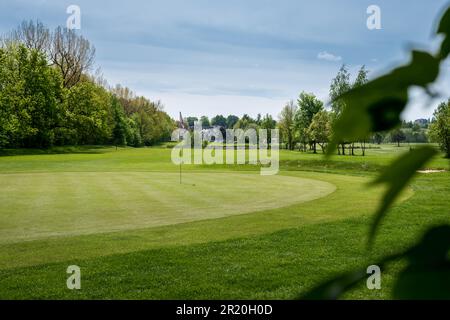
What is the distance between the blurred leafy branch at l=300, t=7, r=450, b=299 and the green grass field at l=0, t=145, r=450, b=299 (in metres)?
3.11

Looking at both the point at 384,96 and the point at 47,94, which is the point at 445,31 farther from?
the point at 47,94

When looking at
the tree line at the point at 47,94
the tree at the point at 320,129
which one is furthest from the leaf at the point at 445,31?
the tree at the point at 320,129

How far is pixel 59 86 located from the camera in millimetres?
57125

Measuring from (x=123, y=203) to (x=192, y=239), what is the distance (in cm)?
453

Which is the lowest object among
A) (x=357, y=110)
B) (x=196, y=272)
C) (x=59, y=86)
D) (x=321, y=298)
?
(x=196, y=272)

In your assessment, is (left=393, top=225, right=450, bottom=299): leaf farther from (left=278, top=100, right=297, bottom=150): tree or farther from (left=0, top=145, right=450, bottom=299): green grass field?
(left=278, top=100, right=297, bottom=150): tree

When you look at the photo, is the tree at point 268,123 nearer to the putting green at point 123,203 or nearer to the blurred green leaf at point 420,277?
the putting green at point 123,203

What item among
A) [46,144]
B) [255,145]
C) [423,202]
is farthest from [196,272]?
[255,145]

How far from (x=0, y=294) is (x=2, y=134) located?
4892cm

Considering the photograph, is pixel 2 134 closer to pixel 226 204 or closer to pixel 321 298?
pixel 226 204

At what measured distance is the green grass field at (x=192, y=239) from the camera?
18.2 ft

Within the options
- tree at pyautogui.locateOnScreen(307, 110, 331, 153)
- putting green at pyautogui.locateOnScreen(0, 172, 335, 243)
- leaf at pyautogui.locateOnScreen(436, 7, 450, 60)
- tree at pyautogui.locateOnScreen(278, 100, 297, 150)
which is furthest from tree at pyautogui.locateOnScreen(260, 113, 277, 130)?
leaf at pyautogui.locateOnScreen(436, 7, 450, 60)

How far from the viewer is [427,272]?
0.40 meters

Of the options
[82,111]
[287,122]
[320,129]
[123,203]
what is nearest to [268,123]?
[287,122]
